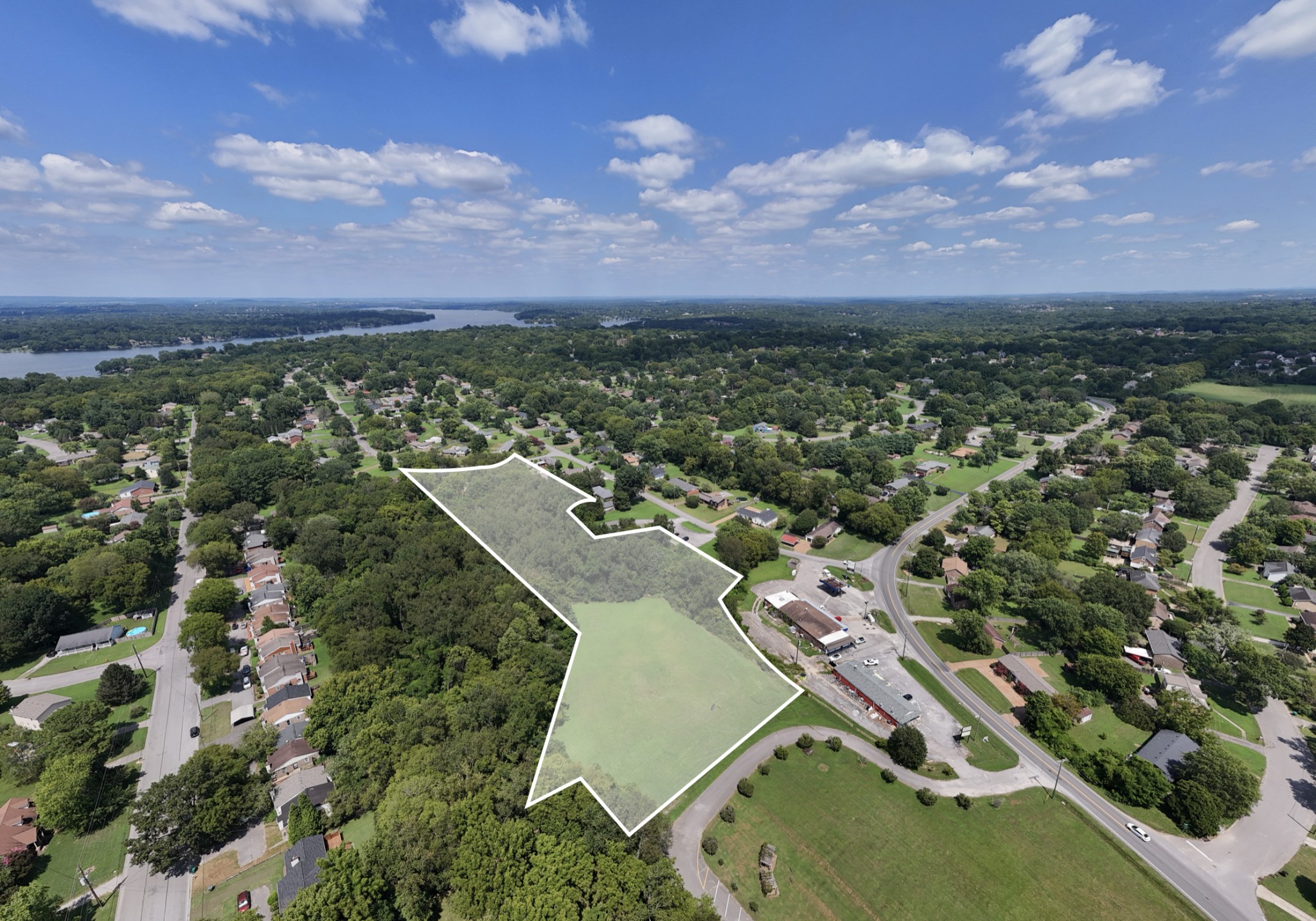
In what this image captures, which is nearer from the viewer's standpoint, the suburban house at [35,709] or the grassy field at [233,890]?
the grassy field at [233,890]

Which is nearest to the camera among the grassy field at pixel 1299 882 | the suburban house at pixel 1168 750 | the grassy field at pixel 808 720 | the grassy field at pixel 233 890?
the grassy field at pixel 233 890

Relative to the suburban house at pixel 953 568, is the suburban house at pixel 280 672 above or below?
above

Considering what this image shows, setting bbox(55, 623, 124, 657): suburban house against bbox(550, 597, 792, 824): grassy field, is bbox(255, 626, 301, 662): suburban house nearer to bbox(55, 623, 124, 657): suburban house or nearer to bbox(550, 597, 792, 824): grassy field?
bbox(55, 623, 124, 657): suburban house

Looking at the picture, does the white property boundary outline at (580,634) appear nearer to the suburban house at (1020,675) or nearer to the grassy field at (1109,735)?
the grassy field at (1109,735)

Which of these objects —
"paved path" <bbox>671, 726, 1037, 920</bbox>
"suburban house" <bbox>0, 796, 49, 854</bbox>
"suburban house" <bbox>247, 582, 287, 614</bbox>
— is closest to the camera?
"paved path" <bbox>671, 726, 1037, 920</bbox>

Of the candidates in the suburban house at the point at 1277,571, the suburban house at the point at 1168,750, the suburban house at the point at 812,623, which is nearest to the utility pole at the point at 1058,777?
the suburban house at the point at 1168,750

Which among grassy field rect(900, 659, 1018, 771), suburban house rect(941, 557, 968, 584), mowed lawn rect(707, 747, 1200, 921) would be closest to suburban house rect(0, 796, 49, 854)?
mowed lawn rect(707, 747, 1200, 921)

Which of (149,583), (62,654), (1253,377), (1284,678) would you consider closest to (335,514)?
(149,583)

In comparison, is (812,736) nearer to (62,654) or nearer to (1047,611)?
(1047,611)
